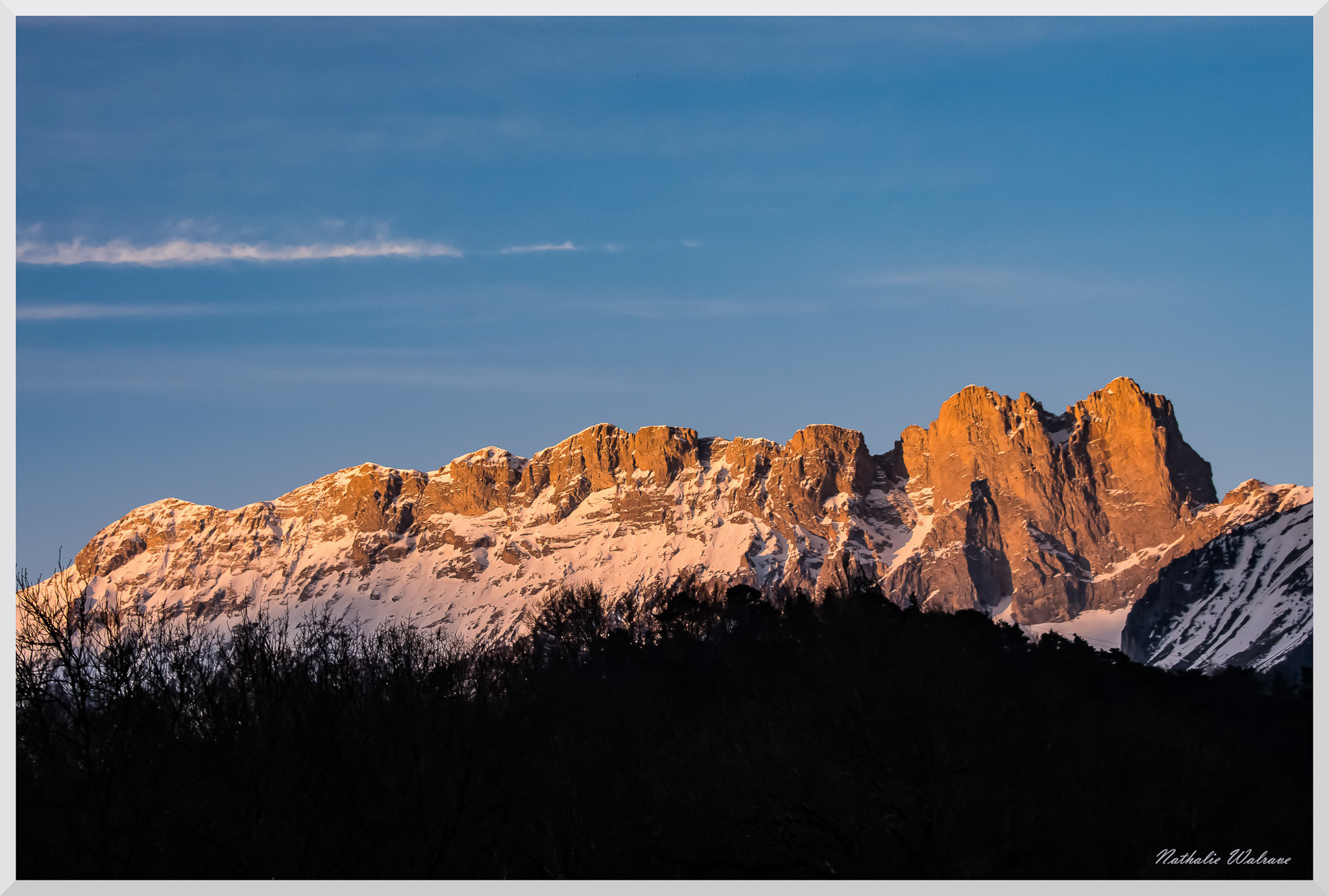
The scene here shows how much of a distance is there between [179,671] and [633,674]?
126 feet

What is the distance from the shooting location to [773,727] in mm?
38531

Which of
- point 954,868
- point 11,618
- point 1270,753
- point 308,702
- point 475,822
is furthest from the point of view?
point 1270,753

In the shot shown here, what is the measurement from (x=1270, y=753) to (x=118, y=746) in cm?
4688

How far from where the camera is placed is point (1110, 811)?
116ft

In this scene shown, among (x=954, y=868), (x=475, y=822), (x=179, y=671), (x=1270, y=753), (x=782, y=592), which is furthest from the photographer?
(x=782, y=592)

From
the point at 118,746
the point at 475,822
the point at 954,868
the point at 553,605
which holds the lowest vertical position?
the point at 954,868

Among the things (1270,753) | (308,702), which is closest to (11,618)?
(308,702)

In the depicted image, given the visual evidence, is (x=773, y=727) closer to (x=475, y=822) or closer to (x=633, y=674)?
(x=475, y=822)

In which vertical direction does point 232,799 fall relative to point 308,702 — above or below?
below

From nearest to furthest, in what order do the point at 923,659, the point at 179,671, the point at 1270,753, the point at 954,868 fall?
the point at 954,868
the point at 179,671
the point at 923,659
the point at 1270,753

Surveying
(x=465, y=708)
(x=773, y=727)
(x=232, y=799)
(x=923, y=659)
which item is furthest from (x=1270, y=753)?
(x=232, y=799)

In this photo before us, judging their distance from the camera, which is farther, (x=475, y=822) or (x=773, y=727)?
(x=773, y=727)

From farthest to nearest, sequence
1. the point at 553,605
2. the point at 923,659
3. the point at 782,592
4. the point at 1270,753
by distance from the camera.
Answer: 1. the point at 782,592
2. the point at 553,605
3. the point at 1270,753
4. the point at 923,659

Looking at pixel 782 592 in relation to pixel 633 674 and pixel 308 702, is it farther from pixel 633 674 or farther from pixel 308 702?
pixel 308 702
